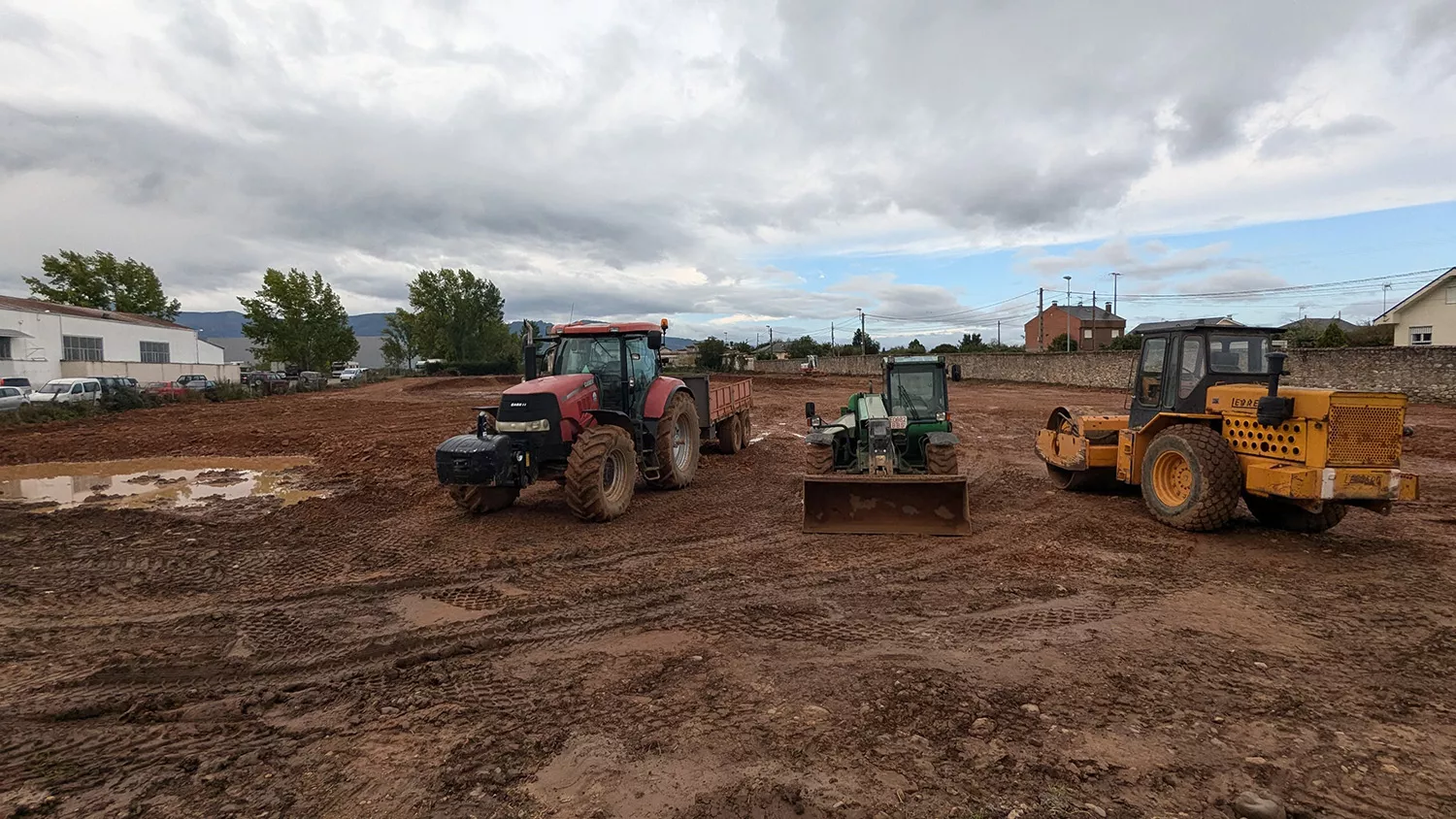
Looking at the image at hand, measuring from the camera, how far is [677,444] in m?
10.1

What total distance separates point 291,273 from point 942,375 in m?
55.4

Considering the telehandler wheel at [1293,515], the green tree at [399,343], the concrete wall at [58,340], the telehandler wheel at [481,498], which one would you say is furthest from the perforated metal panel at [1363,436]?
the green tree at [399,343]

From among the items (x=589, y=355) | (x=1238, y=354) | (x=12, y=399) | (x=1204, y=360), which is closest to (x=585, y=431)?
(x=589, y=355)

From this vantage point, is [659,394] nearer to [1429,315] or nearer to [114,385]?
[114,385]

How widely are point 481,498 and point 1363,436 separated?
335 inches

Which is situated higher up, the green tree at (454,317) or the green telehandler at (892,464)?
the green tree at (454,317)

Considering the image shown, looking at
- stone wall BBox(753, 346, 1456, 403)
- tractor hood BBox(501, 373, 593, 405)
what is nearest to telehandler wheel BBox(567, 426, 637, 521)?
tractor hood BBox(501, 373, 593, 405)

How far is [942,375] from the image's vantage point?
31.4 ft

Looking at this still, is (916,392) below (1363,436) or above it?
above

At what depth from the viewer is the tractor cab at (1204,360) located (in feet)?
25.1

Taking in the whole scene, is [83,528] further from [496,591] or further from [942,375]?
[942,375]

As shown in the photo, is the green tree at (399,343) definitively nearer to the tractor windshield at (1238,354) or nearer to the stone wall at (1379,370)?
the stone wall at (1379,370)

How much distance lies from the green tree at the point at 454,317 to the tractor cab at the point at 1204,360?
71839 mm

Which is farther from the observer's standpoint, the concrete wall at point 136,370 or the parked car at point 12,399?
the concrete wall at point 136,370
